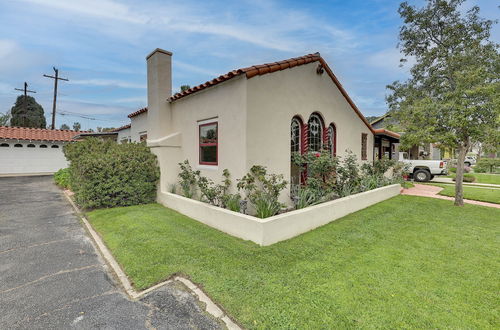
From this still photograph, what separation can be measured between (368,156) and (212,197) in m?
9.87

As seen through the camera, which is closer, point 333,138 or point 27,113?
point 333,138

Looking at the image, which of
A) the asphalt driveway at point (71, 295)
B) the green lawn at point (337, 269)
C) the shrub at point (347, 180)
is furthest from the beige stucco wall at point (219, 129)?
the shrub at point (347, 180)

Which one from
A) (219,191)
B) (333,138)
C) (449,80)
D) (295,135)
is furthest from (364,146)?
(219,191)

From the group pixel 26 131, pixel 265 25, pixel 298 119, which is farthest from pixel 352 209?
pixel 26 131

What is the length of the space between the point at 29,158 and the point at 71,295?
2480cm

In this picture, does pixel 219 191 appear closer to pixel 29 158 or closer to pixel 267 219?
pixel 267 219

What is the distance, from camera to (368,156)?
12.9 m

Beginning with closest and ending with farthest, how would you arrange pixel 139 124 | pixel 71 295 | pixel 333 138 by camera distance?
pixel 71 295
pixel 333 138
pixel 139 124

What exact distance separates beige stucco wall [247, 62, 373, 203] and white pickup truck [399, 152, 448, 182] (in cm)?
1083

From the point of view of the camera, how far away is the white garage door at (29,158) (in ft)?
65.6

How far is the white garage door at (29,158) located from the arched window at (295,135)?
24.4 metres

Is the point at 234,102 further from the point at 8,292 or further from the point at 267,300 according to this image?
the point at 8,292

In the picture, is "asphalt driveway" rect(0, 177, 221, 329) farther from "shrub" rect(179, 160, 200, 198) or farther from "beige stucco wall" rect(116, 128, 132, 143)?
"beige stucco wall" rect(116, 128, 132, 143)

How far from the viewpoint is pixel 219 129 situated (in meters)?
7.18
